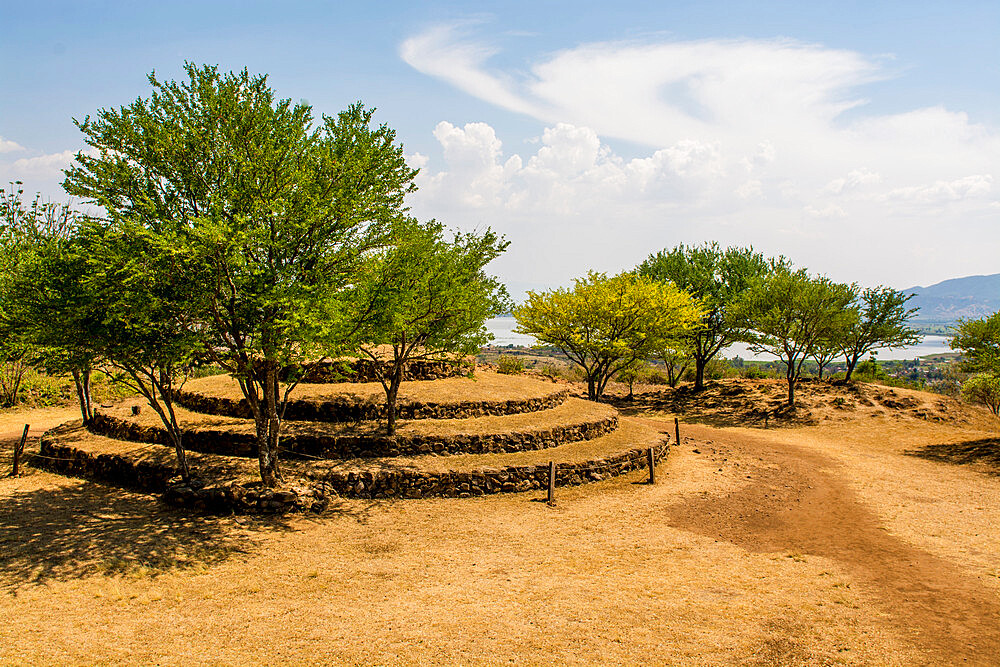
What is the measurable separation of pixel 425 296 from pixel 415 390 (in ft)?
16.9

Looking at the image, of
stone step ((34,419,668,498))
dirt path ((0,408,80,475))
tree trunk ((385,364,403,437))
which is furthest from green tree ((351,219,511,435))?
dirt path ((0,408,80,475))

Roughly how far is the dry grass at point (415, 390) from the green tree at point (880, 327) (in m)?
25.2

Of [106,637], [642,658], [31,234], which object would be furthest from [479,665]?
[31,234]

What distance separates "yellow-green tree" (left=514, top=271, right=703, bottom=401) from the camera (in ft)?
98.9

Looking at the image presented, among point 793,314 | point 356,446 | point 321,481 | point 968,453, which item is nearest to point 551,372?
point 793,314

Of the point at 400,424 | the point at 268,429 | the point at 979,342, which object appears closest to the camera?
the point at 268,429

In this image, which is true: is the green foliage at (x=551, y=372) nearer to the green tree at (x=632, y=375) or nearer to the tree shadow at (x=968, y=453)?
the green tree at (x=632, y=375)

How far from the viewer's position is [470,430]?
16672 millimetres

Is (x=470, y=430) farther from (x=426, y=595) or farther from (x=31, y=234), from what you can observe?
(x=31, y=234)

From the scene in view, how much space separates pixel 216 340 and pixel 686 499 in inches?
517

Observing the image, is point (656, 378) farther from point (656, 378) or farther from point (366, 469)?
point (366, 469)

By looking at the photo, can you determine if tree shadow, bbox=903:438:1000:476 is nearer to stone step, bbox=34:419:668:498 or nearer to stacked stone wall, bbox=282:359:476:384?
stone step, bbox=34:419:668:498

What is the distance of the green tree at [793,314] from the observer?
30484 millimetres

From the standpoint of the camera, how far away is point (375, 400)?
1794 centimetres
